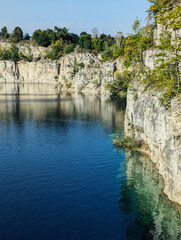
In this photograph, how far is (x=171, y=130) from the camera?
3466 centimetres

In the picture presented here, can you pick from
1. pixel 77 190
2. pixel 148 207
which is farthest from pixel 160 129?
pixel 77 190

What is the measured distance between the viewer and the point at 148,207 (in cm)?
3459

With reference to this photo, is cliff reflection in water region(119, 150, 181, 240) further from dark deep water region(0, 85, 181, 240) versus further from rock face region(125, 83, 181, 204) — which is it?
rock face region(125, 83, 181, 204)

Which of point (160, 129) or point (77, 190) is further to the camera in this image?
point (160, 129)

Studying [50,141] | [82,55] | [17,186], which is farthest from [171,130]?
[82,55]

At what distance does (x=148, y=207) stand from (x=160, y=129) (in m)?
13.0

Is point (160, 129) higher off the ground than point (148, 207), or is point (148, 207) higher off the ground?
point (160, 129)

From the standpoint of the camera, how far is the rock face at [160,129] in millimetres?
33344

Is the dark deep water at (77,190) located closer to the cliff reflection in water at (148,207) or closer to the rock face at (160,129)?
the cliff reflection in water at (148,207)

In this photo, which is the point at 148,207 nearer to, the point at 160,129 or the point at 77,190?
the point at 77,190

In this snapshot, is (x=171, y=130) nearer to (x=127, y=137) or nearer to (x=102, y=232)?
(x=102, y=232)

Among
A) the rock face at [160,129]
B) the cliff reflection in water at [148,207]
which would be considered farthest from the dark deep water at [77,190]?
the rock face at [160,129]

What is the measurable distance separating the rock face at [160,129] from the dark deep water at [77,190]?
2.51 metres

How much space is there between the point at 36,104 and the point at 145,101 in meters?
72.7
